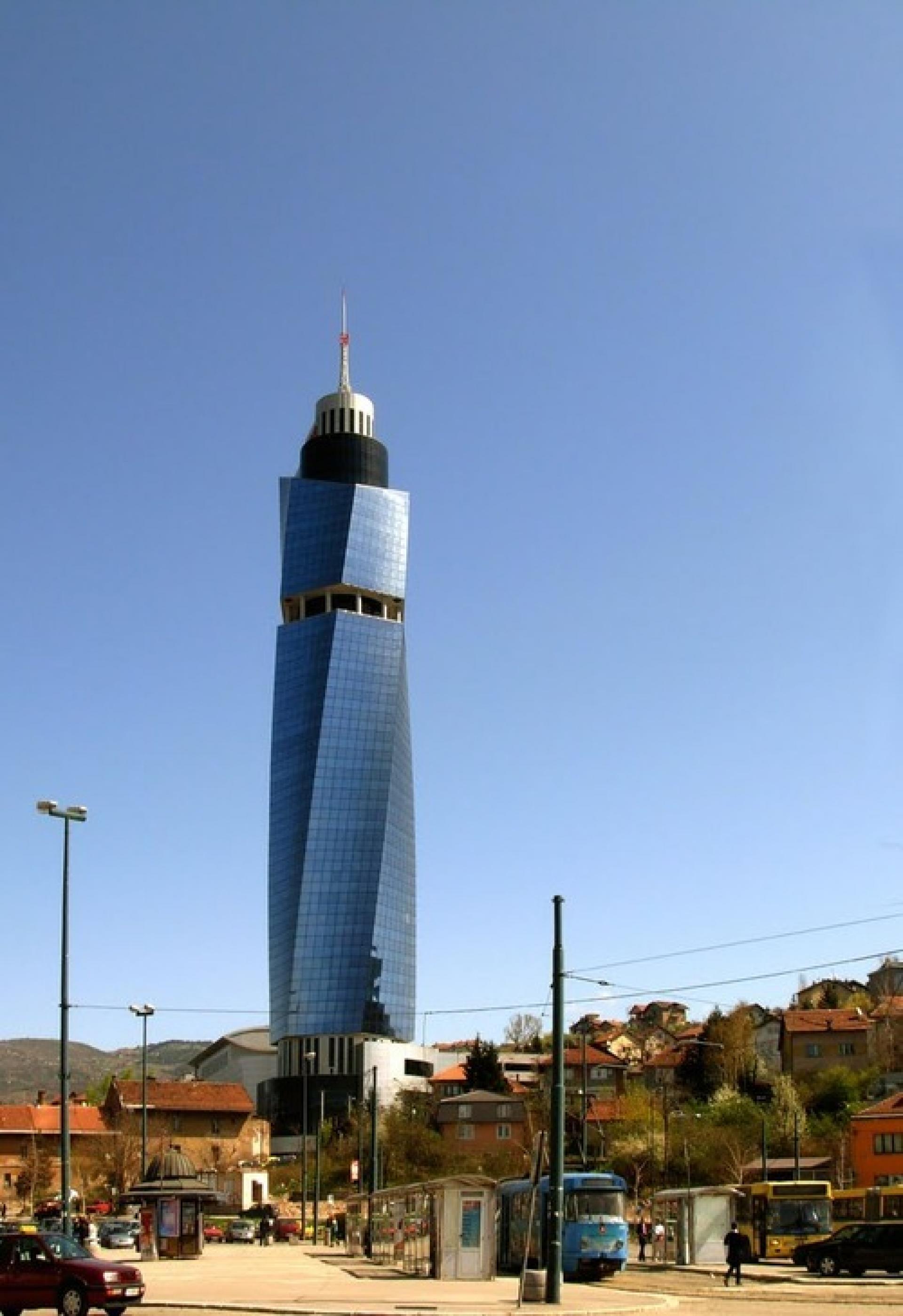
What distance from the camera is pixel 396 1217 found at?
47.5m

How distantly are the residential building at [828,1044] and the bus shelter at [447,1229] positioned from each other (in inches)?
3549

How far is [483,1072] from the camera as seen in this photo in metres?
138

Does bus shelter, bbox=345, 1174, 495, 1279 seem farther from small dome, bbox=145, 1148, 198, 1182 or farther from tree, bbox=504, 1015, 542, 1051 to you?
tree, bbox=504, 1015, 542, 1051

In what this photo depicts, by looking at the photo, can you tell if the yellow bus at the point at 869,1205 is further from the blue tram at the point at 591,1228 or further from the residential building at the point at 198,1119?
the residential building at the point at 198,1119

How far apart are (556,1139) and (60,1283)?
9.27 meters

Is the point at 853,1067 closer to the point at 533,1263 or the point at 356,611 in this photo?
the point at 356,611

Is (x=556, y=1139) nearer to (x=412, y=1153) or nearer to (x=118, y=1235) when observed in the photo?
(x=118, y=1235)

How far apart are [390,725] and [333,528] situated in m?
27.3

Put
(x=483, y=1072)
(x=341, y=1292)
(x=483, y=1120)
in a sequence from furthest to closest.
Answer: (x=483, y=1072), (x=483, y=1120), (x=341, y=1292)

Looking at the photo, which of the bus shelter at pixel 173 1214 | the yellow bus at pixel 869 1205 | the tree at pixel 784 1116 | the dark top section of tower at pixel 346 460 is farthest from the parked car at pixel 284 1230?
the dark top section of tower at pixel 346 460

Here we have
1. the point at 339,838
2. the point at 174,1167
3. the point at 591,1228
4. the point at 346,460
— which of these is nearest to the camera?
the point at 591,1228

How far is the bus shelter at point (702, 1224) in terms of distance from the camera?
1891 inches

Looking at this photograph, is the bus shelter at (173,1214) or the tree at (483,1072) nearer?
the bus shelter at (173,1214)

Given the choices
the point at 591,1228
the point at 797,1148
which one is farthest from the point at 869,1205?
the point at 591,1228
